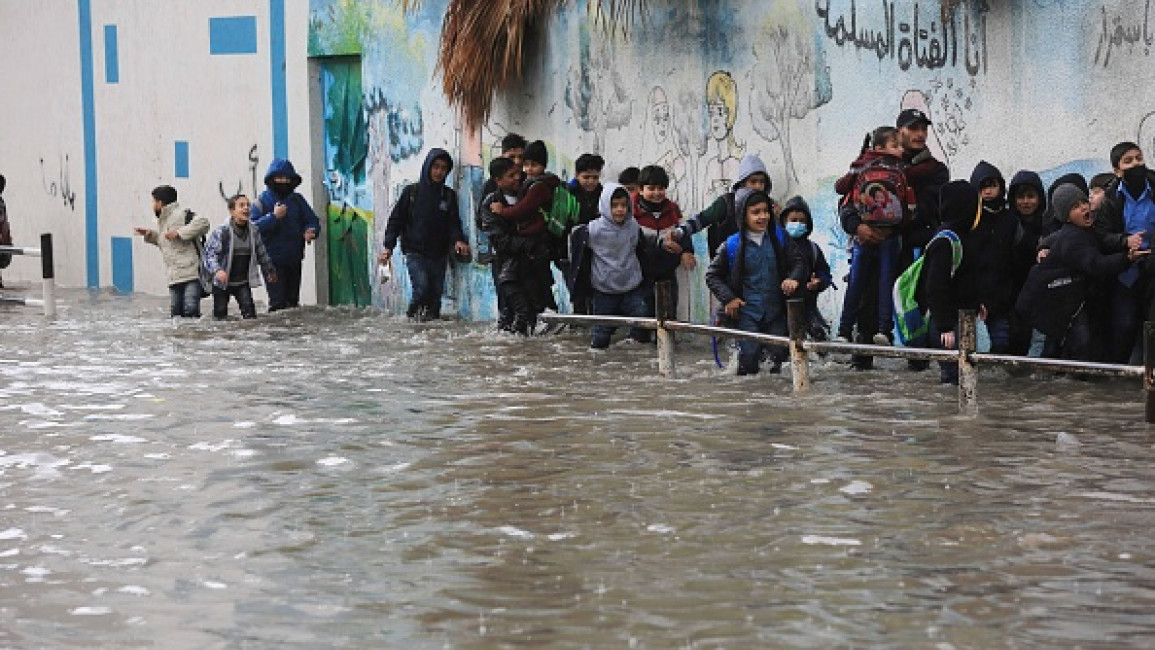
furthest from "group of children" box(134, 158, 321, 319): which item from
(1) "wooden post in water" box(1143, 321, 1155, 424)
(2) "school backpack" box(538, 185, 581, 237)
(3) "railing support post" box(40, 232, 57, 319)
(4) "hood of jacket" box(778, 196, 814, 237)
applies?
(1) "wooden post in water" box(1143, 321, 1155, 424)

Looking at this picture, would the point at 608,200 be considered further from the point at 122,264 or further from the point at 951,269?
the point at 122,264

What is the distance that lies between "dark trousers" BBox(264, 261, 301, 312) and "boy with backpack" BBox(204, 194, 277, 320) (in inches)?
18.0

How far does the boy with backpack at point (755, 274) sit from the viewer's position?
13531mm

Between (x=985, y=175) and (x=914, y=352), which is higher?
(x=985, y=175)

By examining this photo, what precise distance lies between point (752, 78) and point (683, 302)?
72.1 inches

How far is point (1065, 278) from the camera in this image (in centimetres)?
1255

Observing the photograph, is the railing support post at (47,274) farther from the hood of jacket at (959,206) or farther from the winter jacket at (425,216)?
the hood of jacket at (959,206)

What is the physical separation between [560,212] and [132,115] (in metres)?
9.09

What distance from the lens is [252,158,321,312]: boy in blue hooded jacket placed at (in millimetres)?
19438

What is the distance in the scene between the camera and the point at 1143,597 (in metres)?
7.50

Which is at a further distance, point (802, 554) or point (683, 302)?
point (683, 302)

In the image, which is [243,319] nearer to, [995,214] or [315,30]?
[315,30]

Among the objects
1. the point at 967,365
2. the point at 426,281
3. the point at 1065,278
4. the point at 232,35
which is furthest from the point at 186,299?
the point at 967,365

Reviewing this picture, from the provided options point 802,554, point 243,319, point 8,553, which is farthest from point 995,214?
point 243,319
